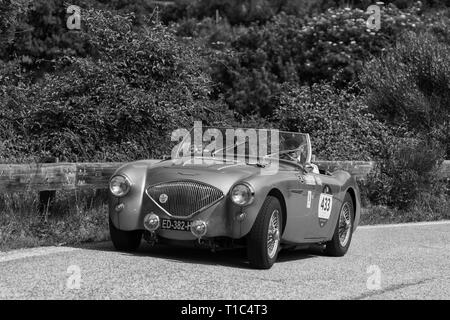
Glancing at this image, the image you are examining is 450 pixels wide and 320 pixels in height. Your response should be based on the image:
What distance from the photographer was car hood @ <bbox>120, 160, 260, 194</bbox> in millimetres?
7402

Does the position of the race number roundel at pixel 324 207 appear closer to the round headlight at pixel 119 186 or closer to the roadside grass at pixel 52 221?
the round headlight at pixel 119 186

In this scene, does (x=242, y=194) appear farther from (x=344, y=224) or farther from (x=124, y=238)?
(x=344, y=224)

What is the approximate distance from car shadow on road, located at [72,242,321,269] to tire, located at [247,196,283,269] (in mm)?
207

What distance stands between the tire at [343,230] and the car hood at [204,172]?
1.64 metres

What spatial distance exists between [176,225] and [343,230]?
2639 millimetres

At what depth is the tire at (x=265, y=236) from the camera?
7191mm

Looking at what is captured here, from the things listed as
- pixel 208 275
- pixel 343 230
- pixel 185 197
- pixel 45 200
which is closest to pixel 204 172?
pixel 185 197

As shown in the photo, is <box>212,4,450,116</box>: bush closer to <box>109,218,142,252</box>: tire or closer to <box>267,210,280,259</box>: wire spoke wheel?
<box>109,218,142,252</box>: tire

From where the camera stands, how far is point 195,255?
8047 mm

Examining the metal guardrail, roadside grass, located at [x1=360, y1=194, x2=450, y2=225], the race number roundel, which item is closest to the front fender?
the metal guardrail
